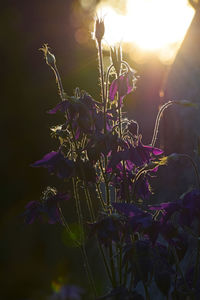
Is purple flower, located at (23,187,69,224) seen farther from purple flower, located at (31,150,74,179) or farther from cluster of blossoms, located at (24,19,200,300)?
purple flower, located at (31,150,74,179)

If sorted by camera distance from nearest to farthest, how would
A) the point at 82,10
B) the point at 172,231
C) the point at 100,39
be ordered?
1. the point at 172,231
2. the point at 100,39
3. the point at 82,10

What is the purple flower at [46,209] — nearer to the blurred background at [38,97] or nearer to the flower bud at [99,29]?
the flower bud at [99,29]

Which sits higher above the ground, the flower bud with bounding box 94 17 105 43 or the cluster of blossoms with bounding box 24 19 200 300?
the flower bud with bounding box 94 17 105 43

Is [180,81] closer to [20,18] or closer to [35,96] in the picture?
[35,96]

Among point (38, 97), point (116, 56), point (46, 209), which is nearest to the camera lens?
point (116, 56)

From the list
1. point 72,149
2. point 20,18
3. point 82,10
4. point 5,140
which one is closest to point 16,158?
point 5,140

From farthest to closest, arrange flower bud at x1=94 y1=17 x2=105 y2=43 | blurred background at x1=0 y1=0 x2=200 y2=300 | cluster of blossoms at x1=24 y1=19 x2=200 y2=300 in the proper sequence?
blurred background at x1=0 y1=0 x2=200 y2=300 → flower bud at x1=94 y1=17 x2=105 y2=43 → cluster of blossoms at x1=24 y1=19 x2=200 y2=300

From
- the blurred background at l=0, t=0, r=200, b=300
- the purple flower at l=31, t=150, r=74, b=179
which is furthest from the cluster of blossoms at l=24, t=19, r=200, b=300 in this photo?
the blurred background at l=0, t=0, r=200, b=300

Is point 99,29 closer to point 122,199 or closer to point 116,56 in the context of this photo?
point 116,56

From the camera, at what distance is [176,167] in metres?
3.28

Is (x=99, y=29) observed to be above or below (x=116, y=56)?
above

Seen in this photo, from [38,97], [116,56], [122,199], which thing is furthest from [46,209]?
[38,97]

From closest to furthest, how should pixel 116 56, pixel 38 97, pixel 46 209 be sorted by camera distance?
pixel 116 56
pixel 46 209
pixel 38 97

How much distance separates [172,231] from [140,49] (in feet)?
19.9
